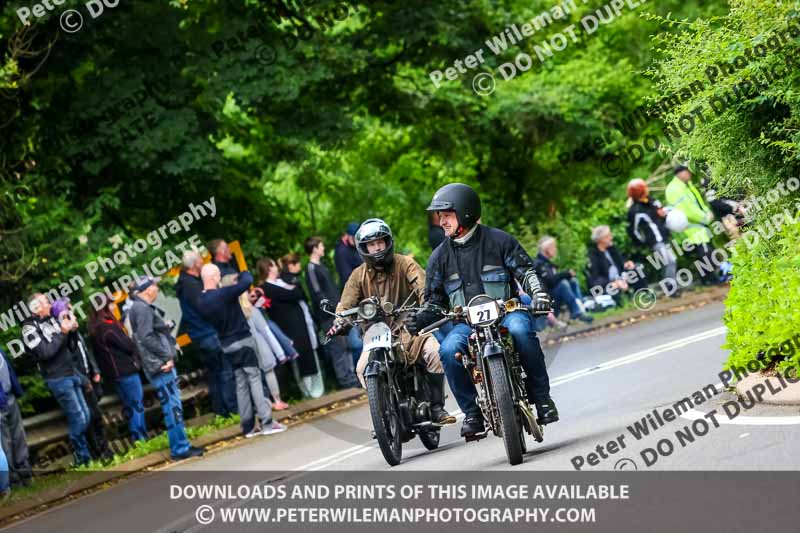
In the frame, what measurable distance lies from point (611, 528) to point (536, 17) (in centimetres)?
1825

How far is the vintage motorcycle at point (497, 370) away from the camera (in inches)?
414

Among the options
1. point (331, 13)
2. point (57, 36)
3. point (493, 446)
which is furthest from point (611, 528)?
point (331, 13)

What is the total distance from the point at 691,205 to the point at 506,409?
45.9 ft

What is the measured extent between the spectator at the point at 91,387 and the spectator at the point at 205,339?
4.93 feet

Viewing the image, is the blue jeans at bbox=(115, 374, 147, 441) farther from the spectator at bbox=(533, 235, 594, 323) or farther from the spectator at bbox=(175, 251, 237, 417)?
the spectator at bbox=(533, 235, 594, 323)

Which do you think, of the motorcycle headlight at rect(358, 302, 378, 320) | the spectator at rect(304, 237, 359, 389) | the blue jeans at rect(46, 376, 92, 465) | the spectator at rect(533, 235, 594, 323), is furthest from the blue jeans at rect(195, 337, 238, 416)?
the motorcycle headlight at rect(358, 302, 378, 320)

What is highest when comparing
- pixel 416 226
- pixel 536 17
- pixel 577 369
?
pixel 536 17

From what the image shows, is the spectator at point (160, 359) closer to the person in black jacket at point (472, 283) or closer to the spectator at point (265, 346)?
the spectator at point (265, 346)

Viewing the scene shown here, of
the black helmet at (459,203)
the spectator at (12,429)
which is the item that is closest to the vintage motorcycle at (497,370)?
the black helmet at (459,203)

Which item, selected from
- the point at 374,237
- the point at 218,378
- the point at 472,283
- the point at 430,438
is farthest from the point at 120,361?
the point at 472,283

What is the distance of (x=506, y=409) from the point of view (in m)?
10.4

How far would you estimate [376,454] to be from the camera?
1377cm

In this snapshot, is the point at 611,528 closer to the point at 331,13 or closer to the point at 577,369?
the point at 577,369

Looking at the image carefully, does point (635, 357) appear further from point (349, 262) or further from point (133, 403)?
point (133, 403)
